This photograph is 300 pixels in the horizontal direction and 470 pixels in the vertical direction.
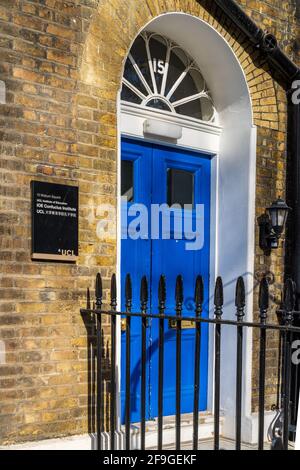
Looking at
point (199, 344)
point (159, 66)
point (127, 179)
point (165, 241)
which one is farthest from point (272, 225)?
point (199, 344)

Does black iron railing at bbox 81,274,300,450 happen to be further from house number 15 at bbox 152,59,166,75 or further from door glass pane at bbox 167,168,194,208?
house number 15 at bbox 152,59,166,75

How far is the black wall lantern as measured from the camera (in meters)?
5.51

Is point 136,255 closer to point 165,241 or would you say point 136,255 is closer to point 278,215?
point 165,241

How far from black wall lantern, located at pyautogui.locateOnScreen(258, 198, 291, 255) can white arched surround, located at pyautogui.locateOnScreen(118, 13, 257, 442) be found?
139 mm

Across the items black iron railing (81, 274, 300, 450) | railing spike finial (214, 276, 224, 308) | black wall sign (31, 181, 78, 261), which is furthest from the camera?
black wall sign (31, 181, 78, 261)

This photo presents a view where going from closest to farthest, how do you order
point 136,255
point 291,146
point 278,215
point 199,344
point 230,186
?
point 199,344, point 136,255, point 278,215, point 230,186, point 291,146

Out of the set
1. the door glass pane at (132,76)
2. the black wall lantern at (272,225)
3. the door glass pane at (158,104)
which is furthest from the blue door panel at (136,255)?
the black wall lantern at (272,225)

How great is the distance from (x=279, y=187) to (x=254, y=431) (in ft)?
7.97

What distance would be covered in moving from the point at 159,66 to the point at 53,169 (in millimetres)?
1859

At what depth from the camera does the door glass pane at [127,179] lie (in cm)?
512

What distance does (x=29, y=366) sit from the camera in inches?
157

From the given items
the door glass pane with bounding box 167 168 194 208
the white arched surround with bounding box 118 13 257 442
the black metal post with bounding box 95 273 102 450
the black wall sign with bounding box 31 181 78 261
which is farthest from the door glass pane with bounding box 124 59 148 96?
the black metal post with bounding box 95 273 102 450

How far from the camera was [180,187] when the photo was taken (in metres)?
5.57
